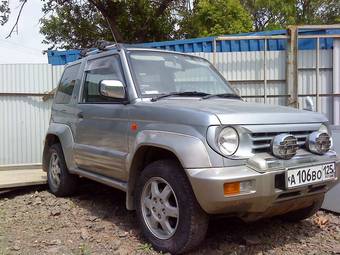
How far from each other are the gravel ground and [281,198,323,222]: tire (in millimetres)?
76

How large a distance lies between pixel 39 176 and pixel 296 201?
182 inches

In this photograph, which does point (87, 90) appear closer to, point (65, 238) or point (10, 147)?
point (65, 238)

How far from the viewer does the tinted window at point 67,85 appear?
19.2 feet

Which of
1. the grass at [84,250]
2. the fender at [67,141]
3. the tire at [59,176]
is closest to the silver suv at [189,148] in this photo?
the fender at [67,141]

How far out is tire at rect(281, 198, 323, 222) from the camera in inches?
175

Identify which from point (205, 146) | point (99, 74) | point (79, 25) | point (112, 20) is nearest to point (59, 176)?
point (99, 74)

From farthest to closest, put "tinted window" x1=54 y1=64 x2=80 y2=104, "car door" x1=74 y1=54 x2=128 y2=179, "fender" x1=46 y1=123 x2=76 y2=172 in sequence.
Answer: "tinted window" x1=54 y1=64 x2=80 y2=104 → "fender" x1=46 y1=123 x2=76 y2=172 → "car door" x1=74 y1=54 x2=128 y2=179

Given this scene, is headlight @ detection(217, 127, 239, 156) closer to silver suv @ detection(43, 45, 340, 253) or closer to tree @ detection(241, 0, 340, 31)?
silver suv @ detection(43, 45, 340, 253)

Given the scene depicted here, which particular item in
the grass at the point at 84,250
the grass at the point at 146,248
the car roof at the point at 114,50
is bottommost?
the grass at the point at 84,250

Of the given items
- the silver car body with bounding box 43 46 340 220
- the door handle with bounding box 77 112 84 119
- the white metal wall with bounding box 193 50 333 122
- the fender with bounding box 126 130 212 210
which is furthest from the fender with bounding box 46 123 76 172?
the white metal wall with bounding box 193 50 333 122

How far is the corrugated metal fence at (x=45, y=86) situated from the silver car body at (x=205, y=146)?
4.09m

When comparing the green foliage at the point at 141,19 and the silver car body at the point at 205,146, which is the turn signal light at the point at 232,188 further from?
the green foliage at the point at 141,19

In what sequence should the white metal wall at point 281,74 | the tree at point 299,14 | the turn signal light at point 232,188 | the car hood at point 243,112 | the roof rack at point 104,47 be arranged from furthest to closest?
1. the tree at point 299,14
2. the white metal wall at point 281,74
3. the roof rack at point 104,47
4. the car hood at point 243,112
5. the turn signal light at point 232,188

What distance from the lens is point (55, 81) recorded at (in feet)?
28.6
